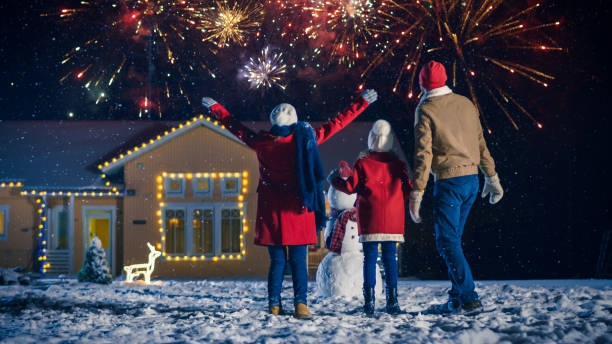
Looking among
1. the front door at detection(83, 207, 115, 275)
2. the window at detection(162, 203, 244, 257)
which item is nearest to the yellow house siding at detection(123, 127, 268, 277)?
the window at detection(162, 203, 244, 257)

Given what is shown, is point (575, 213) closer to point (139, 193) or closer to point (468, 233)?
point (468, 233)

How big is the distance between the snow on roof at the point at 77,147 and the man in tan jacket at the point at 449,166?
1047 centimetres

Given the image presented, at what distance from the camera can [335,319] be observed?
4.69 meters

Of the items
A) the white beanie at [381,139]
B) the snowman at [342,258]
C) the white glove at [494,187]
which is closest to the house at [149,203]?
the snowman at [342,258]

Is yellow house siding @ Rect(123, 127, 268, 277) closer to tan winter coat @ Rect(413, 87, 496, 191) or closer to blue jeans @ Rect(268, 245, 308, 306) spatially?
blue jeans @ Rect(268, 245, 308, 306)

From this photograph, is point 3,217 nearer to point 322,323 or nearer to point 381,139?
point 381,139

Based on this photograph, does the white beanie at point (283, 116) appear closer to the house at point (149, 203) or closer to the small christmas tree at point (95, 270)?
the small christmas tree at point (95, 270)

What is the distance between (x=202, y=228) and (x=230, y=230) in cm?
81

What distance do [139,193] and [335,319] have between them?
1221 centimetres

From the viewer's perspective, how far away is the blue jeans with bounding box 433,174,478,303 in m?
4.75

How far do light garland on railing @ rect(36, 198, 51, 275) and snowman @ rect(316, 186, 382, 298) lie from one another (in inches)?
476

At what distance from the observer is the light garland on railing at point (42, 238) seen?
53.5 ft

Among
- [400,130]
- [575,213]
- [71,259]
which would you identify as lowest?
[71,259]

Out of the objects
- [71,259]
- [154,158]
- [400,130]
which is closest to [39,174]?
[71,259]
